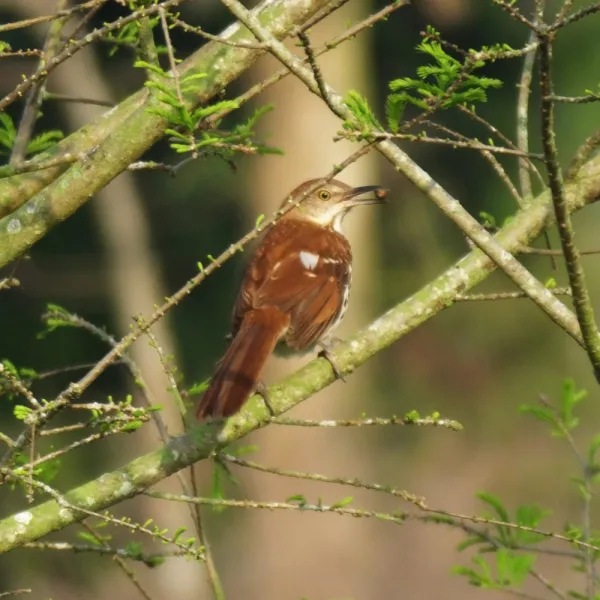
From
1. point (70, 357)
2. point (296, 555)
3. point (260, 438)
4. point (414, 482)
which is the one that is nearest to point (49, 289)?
point (70, 357)

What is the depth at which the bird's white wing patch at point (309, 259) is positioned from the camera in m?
4.65

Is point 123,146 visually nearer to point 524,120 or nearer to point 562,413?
point 524,120

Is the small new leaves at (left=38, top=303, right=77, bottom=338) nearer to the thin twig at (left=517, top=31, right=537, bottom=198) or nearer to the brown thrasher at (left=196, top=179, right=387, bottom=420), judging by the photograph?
the brown thrasher at (left=196, top=179, right=387, bottom=420)

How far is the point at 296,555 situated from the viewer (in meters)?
11.6

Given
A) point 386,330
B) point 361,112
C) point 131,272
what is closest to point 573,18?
point 361,112

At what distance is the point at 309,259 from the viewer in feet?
15.4

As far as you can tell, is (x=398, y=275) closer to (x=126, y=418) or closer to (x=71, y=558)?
(x=71, y=558)

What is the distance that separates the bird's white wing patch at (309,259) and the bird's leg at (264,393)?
1.20 metres

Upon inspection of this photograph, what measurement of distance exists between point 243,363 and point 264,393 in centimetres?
31

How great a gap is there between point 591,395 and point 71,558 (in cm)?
734

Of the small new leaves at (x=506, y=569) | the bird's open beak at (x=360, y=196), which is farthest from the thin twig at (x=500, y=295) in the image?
the bird's open beak at (x=360, y=196)

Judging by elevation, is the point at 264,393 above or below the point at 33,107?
below

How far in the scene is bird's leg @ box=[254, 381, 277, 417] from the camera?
133 inches

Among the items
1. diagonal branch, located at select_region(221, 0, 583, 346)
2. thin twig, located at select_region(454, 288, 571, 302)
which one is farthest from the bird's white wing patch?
diagonal branch, located at select_region(221, 0, 583, 346)
